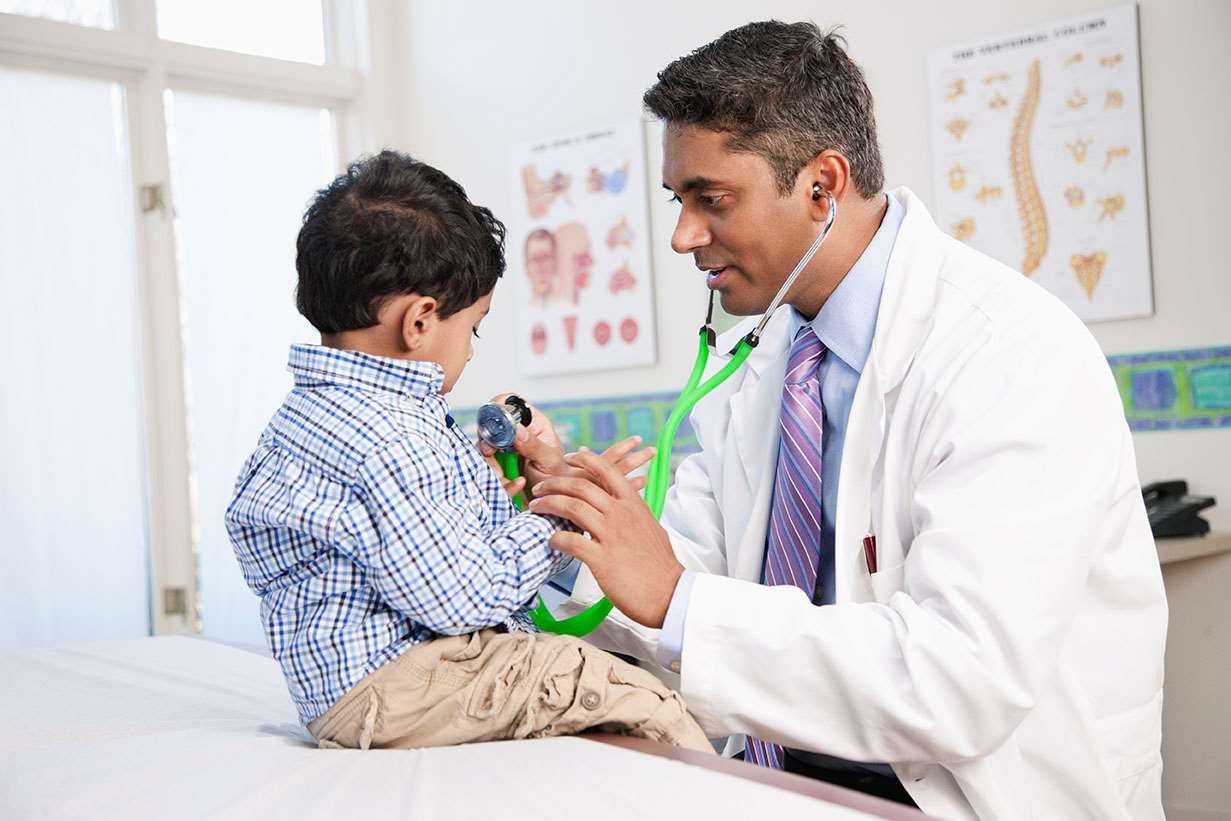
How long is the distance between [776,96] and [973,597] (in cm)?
65

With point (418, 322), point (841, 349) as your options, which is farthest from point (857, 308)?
point (418, 322)

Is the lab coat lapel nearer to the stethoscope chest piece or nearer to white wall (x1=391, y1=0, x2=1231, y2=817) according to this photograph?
the stethoscope chest piece

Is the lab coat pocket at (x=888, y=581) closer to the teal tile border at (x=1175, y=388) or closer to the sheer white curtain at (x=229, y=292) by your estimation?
the teal tile border at (x=1175, y=388)

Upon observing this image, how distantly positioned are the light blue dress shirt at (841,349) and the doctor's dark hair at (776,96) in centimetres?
11

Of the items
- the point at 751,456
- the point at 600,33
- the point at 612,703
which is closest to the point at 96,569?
the point at 600,33

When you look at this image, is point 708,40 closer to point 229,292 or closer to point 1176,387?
point 1176,387

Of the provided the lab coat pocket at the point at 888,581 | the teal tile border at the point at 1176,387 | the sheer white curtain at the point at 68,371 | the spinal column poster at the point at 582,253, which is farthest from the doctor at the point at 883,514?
the sheer white curtain at the point at 68,371

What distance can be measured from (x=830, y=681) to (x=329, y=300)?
631mm

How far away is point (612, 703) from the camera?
1127 millimetres

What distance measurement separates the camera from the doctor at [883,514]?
1.17 m

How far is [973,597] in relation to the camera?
116cm

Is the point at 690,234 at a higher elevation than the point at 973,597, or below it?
higher

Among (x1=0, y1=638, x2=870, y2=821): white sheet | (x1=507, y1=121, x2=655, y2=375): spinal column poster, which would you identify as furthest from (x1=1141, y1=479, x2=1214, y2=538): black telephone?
(x1=0, y1=638, x2=870, y2=821): white sheet

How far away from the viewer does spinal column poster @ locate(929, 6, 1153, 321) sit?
290cm
